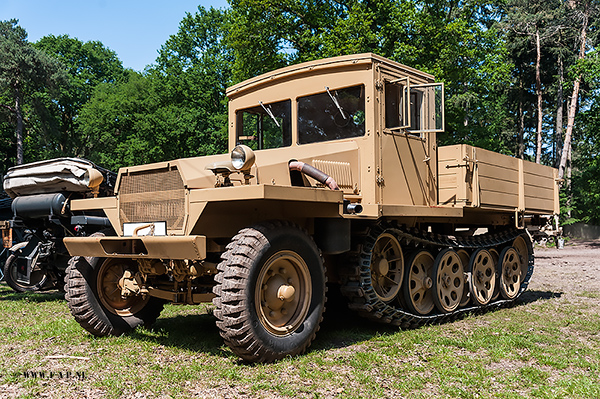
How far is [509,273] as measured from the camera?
31.5ft

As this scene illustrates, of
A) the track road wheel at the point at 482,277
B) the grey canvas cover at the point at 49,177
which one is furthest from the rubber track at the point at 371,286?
the grey canvas cover at the point at 49,177

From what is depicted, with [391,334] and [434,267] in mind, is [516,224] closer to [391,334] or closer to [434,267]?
[434,267]

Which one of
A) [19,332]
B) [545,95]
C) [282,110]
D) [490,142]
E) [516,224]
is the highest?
[545,95]

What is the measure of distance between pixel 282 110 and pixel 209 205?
8.44 ft

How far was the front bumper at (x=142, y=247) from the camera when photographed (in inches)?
192

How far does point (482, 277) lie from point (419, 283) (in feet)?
5.89

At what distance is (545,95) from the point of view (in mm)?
36969

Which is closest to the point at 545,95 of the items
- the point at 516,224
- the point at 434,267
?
the point at 516,224

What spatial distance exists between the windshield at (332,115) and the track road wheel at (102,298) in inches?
106

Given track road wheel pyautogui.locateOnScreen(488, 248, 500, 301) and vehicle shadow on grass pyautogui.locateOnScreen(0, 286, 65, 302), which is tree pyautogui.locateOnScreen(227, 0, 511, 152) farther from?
vehicle shadow on grass pyautogui.locateOnScreen(0, 286, 65, 302)

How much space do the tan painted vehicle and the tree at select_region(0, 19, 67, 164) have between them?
27030mm

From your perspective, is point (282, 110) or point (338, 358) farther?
point (282, 110)

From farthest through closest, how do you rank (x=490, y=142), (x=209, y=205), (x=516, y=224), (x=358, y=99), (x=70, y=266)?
(x=490, y=142)
(x=516, y=224)
(x=358, y=99)
(x=70, y=266)
(x=209, y=205)

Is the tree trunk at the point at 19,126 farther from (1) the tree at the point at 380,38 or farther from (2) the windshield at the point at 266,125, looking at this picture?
(2) the windshield at the point at 266,125
